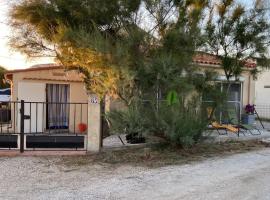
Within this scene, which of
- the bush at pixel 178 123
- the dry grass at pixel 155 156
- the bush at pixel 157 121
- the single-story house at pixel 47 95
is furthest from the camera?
the single-story house at pixel 47 95

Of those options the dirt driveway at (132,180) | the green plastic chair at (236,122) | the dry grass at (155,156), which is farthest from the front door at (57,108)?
the dirt driveway at (132,180)

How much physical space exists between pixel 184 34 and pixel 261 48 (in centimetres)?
386

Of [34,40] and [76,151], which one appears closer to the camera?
[76,151]

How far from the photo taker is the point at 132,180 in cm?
707

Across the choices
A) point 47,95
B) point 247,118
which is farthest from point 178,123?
point 47,95

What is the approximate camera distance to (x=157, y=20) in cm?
993

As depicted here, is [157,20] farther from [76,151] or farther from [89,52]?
[76,151]

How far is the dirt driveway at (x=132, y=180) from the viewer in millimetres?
6129

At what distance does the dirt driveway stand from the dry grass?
0.35 m

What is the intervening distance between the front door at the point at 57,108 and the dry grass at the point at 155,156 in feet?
21.5

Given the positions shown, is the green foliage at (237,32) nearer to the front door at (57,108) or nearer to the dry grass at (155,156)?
the dry grass at (155,156)

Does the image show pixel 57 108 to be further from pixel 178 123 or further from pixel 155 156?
pixel 178 123

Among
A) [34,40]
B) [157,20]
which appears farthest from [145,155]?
[34,40]

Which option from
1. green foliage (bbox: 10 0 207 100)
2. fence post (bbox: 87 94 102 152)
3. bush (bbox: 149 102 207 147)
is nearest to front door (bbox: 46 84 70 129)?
green foliage (bbox: 10 0 207 100)
